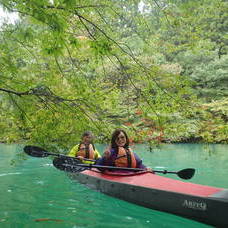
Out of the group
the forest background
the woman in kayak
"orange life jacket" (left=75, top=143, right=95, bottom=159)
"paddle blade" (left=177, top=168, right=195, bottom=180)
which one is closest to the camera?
the forest background

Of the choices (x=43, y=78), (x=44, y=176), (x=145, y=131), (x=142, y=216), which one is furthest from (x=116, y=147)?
(x=44, y=176)

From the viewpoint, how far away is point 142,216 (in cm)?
416

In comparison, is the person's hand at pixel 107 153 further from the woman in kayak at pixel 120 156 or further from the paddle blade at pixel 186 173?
the paddle blade at pixel 186 173

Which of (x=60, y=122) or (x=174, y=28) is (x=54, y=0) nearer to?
(x=174, y=28)

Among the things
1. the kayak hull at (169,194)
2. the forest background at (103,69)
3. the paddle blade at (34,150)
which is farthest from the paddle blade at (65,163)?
the kayak hull at (169,194)

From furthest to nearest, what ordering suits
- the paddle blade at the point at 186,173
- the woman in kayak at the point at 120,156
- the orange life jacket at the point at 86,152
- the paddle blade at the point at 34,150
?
the orange life jacket at the point at 86,152 < the woman in kayak at the point at 120,156 < the paddle blade at the point at 186,173 < the paddle blade at the point at 34,150

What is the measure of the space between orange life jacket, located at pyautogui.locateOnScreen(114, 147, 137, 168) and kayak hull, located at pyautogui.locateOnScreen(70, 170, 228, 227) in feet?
0.73

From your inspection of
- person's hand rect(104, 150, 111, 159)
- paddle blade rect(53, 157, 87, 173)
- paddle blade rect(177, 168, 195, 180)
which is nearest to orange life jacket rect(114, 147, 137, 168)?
person's hand rect(104, 150, 111, 159)

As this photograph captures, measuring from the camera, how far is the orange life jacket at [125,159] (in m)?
5.21

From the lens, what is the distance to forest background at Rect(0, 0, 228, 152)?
269 centimetres

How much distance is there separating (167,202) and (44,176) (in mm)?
4377

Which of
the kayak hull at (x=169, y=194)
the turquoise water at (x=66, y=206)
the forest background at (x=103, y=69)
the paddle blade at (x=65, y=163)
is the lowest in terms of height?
the turquoise water at (x=66, y=206)

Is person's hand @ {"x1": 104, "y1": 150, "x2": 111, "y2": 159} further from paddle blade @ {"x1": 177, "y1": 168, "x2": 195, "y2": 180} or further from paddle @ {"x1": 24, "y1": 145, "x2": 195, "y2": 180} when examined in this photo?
paddle blade @ {"x1": 177, "y1": 168, "x2": 195, "y2": 180}

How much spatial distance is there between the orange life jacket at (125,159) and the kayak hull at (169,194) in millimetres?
223
